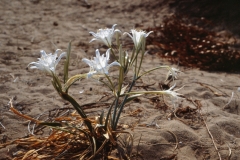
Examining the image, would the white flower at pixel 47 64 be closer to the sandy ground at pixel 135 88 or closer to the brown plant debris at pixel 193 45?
the sandy ground at pixel 135 88

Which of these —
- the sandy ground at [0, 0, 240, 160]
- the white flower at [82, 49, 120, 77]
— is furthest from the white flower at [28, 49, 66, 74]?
the sandy ground at [0, 0, 240, 160]

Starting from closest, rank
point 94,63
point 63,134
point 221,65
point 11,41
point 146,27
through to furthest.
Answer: point 94,63 → point 63,134 → point 221,65 → point 11,41 → point 146,27

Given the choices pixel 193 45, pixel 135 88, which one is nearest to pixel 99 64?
pixel 135 88

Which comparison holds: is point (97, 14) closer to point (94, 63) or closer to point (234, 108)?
point (234, 108)

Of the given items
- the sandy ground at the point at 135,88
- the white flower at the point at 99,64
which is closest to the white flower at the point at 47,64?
the white flower at the point at 99,64

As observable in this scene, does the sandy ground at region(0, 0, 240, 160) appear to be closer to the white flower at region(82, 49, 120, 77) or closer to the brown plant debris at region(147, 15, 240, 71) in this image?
the brown plant debris at region(147, 15, 240, 71)

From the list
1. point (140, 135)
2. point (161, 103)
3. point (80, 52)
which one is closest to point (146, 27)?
point (80, 52)
